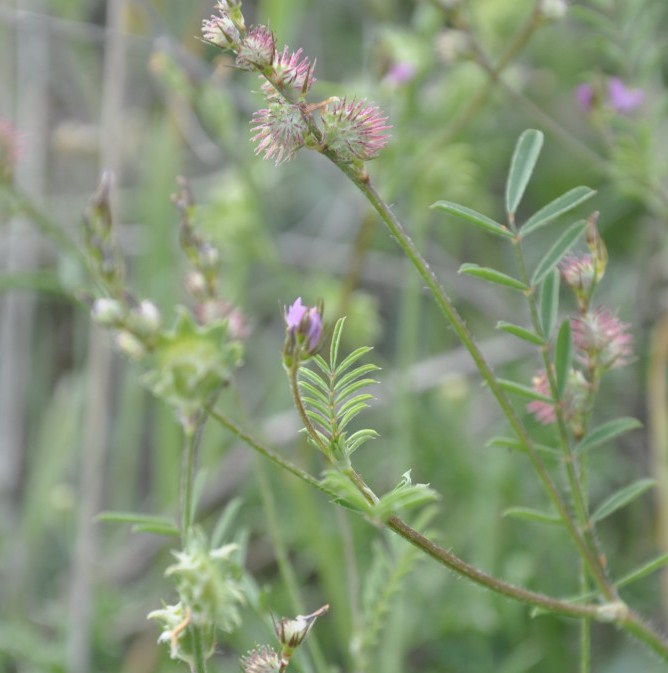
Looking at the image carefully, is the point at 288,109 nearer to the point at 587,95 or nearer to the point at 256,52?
the point at 256,52

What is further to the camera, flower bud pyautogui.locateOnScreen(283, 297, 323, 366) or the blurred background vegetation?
the blurred background vegetation

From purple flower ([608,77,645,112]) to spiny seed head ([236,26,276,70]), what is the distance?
689mm

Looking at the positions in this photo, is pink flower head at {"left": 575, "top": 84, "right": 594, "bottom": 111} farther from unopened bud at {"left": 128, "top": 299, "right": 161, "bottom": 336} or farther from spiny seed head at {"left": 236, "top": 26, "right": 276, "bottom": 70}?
unopened bud at {"left": 128, "top": 299, "right": 161, "bottom": 336}

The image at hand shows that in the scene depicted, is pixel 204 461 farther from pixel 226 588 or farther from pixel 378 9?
pixel 226 588

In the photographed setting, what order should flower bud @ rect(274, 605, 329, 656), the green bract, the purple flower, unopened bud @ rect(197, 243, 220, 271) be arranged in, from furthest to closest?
the purple flower < unopened bud @ rect(197, 243, 220, 271) < flower bud @ rect(274, 605, 329, 656) < the green bract

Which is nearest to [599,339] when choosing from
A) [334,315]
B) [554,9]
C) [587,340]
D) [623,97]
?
[587,340]

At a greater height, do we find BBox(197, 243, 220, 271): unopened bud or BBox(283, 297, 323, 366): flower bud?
BBox(197, 243, 220, 271): unopened bud

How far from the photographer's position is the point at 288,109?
0.50m

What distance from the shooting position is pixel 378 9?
1804mm

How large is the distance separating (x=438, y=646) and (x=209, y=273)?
0.68 meters

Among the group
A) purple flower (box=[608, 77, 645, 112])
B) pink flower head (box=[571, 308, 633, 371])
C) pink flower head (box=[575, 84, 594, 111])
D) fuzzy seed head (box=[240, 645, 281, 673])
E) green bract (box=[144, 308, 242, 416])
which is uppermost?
purple flower (box=[608, 77, 645, 112])

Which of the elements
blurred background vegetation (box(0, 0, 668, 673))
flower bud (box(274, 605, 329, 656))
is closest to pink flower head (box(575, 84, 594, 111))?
blurred background vegetation (box(0, 0, 668, 673))

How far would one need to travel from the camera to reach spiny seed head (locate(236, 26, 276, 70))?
495 millimetres

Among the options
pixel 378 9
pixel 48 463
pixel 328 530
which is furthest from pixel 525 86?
pixel 48 463
